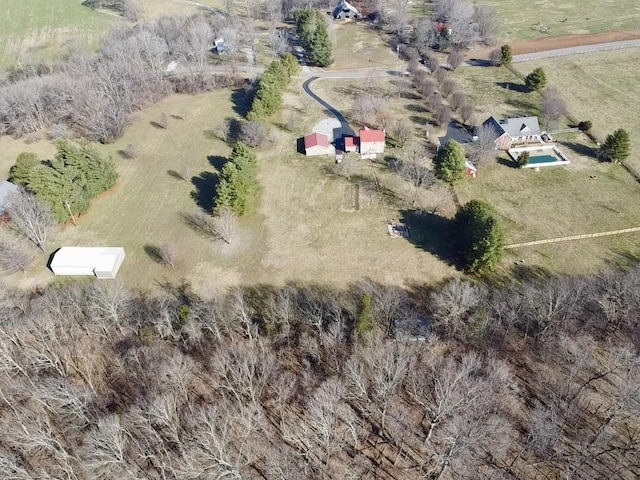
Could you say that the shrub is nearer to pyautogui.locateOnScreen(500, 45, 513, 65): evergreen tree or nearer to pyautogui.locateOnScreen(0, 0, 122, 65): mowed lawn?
pyautogui.locateOnScreen(500, 45, 513, 65): evergreen tree

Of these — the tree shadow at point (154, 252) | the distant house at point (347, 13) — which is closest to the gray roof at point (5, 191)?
the tree shadow at point (154, 252)

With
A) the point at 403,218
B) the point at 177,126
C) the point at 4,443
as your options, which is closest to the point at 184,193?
the point at 177,126

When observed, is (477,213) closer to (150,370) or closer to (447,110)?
(447,110)

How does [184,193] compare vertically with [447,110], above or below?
below

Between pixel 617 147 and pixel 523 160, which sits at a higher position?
pixel 617 147

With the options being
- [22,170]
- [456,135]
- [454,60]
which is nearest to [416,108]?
[456,135]

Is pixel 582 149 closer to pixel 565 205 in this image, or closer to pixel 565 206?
pixel 565 205

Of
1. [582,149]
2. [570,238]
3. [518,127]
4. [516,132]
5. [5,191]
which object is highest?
[518,127]
